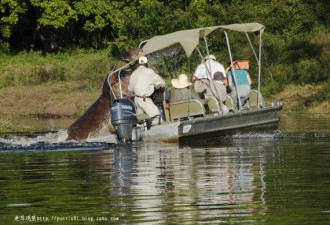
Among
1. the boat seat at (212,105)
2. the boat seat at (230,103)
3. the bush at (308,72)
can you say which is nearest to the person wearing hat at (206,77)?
the boat seat at (212,105)

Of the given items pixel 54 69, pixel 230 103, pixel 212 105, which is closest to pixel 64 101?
pixel 54 69

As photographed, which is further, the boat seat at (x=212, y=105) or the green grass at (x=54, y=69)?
the green grass at (x=54, y=69)

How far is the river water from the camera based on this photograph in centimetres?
1145

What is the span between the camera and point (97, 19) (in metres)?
44.4

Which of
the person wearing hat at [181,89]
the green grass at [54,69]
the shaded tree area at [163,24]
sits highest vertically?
the shaded tree area at [163,24]

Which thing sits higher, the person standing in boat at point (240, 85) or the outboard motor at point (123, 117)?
the person standing in boat at point (240, 85)

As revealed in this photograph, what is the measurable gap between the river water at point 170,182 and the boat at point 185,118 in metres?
0.23

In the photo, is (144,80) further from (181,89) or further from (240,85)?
(240,85)

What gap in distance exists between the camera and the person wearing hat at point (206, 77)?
835 inches

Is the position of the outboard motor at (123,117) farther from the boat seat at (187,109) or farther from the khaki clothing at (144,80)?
the boat seat at (187,109)

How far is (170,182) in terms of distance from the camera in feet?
46.6

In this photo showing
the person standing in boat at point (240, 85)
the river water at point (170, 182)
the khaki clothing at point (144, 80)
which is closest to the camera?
the river water at point (170, 182)

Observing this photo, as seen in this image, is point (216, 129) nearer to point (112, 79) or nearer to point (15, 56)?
point (112, 79)

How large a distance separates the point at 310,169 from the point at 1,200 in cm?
452
